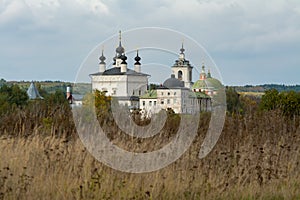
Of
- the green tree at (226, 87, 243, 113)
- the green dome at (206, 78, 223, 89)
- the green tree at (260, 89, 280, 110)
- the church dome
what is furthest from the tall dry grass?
the church dome

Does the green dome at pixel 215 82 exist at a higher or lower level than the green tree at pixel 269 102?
higher

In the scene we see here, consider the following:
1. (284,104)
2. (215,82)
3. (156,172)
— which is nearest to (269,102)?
(215,82)

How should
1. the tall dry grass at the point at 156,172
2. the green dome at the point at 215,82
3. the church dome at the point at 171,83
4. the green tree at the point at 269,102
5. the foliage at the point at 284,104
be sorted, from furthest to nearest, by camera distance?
the church dome at the point at 171,83, the green tree at the point at 269,102, the green dome at the point at 215,82, the foliage at the point at 284,104, the tall dry grass at the point at 156,172

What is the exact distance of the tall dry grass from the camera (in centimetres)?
707

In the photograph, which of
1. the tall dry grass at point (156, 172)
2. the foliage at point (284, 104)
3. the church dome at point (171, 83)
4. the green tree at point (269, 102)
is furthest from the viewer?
the church dome at point (171, 83)

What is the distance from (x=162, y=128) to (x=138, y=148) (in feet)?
5.25

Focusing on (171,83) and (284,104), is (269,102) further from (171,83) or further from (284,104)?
(171,83)

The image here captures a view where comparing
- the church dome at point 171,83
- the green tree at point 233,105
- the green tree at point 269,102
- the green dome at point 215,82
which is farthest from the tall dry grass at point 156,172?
the church dome at point 171,83

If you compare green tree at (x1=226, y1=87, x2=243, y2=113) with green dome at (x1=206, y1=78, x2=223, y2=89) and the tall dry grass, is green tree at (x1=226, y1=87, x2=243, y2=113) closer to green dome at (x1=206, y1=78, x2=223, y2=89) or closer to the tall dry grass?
green dome at (x1=206, y1=78, x2=223, y2=89)

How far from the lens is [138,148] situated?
874 cm

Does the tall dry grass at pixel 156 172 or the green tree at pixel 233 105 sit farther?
the green tree at pixel 233 105

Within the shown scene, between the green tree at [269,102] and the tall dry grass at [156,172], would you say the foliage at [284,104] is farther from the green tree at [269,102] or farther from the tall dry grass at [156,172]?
the tall dry grass at [156,172]

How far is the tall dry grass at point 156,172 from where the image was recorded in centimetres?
707

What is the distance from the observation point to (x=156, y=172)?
786 cm
